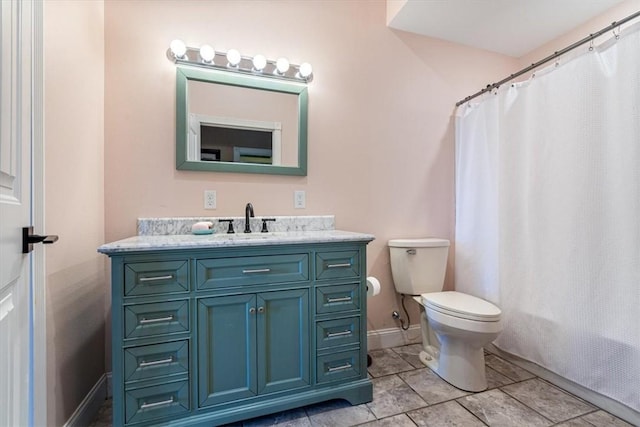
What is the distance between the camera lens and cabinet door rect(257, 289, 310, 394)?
1.40 metres

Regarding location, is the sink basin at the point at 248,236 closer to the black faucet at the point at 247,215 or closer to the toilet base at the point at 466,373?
the black faucet at the point at 247,215

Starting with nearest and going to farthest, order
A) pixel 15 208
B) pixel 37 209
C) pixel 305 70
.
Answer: pixel 15 208 < pixel 37 209 < pixel 305 70

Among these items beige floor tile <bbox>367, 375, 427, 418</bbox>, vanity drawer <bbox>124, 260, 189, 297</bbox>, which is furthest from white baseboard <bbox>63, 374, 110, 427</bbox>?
beige floor tile <bbox>367, 375, 427, 418</bbox>

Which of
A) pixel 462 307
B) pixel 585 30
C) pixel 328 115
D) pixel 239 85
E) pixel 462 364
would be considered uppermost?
pixel 585 30

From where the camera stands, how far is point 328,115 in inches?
80.5

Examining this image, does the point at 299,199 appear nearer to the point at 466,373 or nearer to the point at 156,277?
the point at 156,277

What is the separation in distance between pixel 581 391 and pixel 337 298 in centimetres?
145

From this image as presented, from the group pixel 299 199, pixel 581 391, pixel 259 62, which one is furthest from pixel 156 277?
pixel 581 391

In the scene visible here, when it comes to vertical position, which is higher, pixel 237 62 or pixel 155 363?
pixel 237 62

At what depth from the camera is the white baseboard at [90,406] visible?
51.3 inches

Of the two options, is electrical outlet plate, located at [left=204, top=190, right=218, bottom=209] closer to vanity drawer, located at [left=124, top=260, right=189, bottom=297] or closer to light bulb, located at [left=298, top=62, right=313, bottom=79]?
vanity drawer, located at [left=124, top=260, right=189, bottom=297]

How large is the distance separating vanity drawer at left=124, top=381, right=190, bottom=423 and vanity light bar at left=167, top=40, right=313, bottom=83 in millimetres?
1697

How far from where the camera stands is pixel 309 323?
1483 millimetres

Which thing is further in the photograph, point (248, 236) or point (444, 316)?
point (444, 316)
